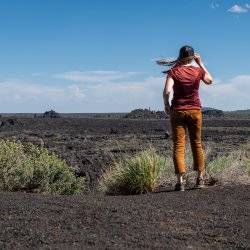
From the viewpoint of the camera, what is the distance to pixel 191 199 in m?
9.05

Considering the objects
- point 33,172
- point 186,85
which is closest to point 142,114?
point 33,172

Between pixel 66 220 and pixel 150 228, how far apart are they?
3.14ft

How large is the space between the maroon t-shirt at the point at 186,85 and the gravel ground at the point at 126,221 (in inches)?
55.1

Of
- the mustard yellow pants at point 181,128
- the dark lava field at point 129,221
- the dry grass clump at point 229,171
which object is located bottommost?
the dark lava field at point 129,221

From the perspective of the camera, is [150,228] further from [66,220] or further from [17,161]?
[17,161]

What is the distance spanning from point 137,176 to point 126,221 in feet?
11.9

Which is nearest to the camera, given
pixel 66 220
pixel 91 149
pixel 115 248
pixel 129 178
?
pixel 115 248

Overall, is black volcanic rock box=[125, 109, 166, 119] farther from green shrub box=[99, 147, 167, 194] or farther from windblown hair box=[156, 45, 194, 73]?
windblown hair box=[156, 45, 194, 73]

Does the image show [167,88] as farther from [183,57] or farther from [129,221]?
[129,221]

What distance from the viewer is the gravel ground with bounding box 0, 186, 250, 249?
638 centimetres

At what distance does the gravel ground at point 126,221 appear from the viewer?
6383mm

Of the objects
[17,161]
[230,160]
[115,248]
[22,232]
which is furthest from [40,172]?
[115,248]

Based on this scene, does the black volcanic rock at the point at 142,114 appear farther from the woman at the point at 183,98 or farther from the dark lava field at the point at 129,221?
the dark lava field at the point at 129,221

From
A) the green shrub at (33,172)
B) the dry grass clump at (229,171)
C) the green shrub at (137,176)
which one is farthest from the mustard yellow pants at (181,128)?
the green shrub at (33,172)
